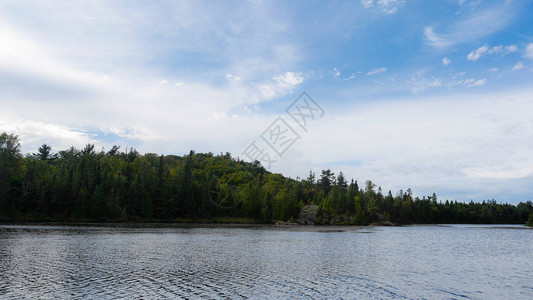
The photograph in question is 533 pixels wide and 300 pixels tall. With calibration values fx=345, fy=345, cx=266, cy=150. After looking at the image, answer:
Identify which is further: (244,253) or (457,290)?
(244,253)

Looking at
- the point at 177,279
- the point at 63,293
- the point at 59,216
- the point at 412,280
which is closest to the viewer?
the point at 63,293

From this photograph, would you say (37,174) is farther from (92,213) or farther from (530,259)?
(530,259)

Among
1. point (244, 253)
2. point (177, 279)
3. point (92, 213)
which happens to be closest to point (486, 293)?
point (177, 279)

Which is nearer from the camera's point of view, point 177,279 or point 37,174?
point 177,279

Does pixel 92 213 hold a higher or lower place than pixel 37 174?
lower

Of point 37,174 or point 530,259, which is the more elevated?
point 37,174

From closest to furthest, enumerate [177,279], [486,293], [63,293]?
[63,293], [486,293], [177,279]

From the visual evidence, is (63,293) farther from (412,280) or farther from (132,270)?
(412,280)

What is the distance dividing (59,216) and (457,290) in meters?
158

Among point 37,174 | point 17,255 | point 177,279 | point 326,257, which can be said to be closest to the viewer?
point 177,279

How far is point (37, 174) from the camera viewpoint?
540 ft

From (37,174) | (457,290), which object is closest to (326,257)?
(457,290)

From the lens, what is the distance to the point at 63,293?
2725cm

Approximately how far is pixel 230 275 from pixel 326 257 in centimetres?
2182
